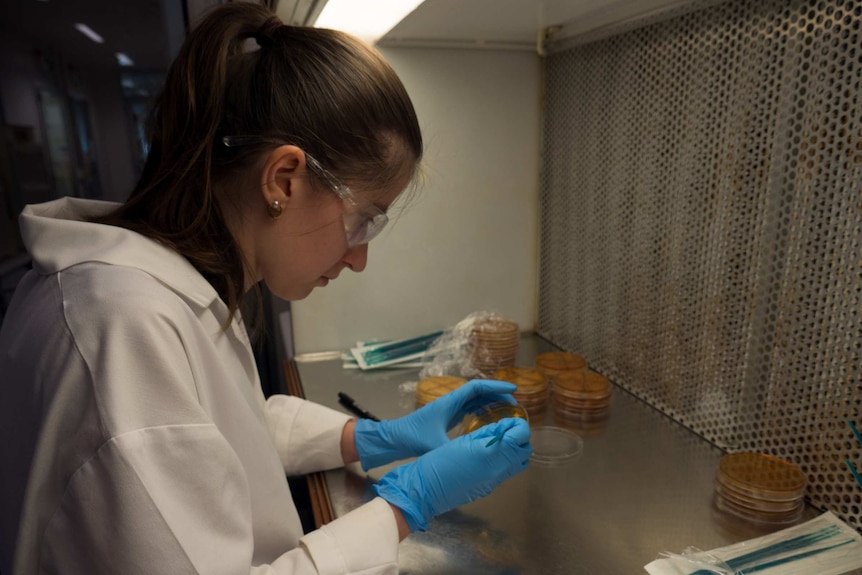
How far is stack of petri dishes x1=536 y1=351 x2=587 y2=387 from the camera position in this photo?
1435 millimetres

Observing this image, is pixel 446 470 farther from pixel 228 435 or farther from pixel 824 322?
pixel 824 322

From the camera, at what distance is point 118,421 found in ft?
1.86

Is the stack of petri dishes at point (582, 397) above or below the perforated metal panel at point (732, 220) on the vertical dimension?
below

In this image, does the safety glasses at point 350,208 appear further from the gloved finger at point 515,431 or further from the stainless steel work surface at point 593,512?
the stainless steel work surface at point 593,512

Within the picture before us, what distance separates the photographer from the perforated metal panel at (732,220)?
879 mm

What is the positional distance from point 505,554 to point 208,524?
0.48 meters

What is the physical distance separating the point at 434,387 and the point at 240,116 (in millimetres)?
829

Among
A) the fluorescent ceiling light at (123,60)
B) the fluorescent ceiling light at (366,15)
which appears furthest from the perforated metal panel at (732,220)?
the fluorescent ceiling light at (123,60)

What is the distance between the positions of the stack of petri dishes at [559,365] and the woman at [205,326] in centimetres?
51

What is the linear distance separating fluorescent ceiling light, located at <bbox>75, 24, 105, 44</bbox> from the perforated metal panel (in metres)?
1.83

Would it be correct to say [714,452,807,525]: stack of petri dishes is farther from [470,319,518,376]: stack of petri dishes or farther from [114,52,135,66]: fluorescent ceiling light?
[114,52,135,66]: fluorescent ceiling light

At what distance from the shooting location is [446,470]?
92 centimetres

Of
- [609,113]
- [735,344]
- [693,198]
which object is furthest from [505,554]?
[609,113]

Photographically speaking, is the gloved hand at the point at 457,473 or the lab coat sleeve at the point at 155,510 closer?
the lab coat sleeve at the point at 155,510
